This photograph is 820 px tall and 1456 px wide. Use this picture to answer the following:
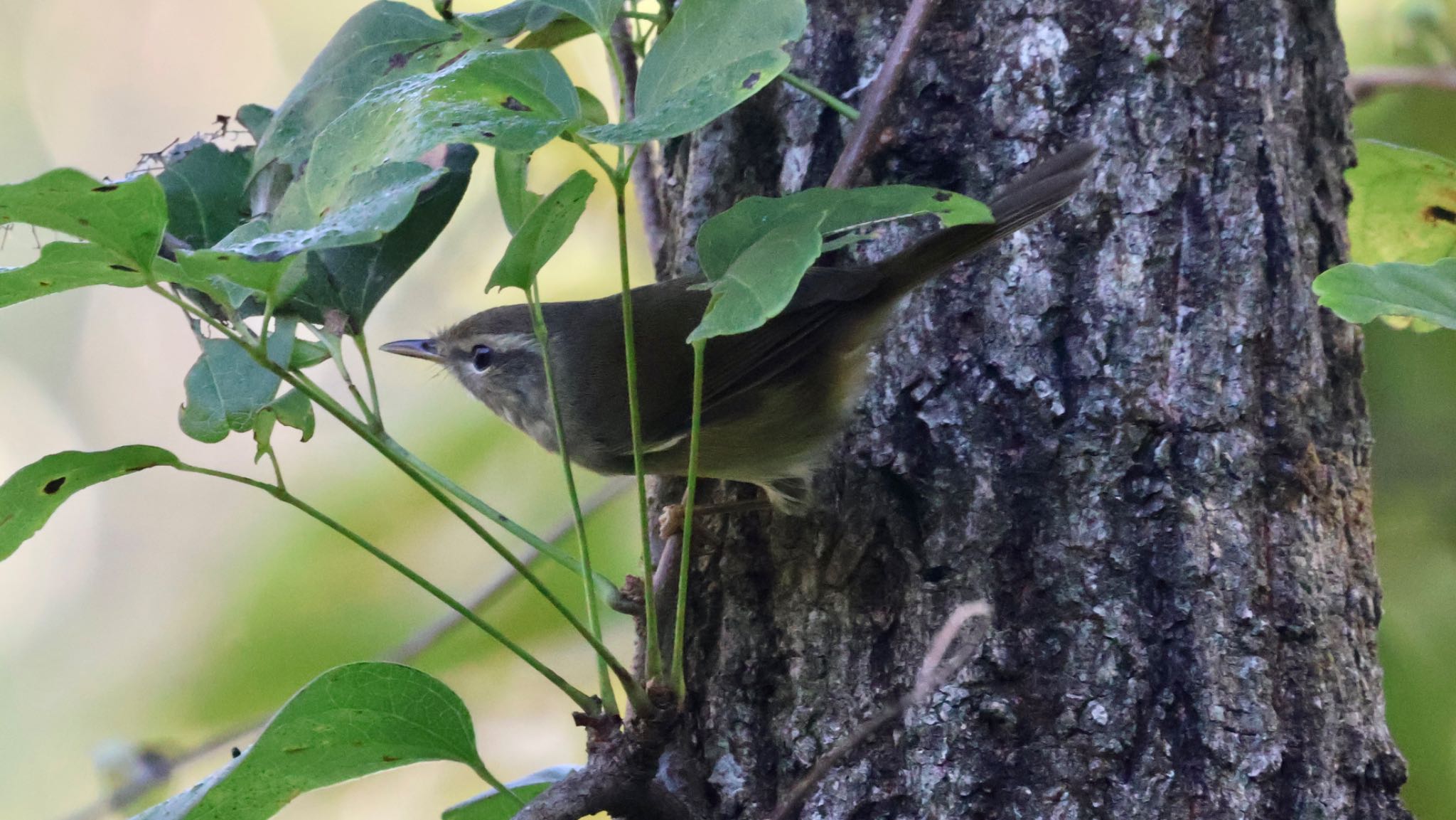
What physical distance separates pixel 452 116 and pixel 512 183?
22.5 inches

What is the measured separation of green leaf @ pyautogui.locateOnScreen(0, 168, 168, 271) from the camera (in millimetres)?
1137

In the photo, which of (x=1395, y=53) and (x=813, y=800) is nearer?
(x=813, y=800)

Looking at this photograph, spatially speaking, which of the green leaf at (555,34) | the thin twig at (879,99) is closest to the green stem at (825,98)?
the thin twig at (879,99)

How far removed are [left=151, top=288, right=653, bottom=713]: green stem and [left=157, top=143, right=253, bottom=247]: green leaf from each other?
44cm

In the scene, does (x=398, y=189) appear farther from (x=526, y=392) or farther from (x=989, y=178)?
(x=526, y=392)

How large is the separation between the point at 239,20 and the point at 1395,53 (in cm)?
409

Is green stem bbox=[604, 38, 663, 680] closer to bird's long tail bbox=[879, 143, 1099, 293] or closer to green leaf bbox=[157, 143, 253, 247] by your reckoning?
bird's long tail bbox=[879, 143, 1099, 293]

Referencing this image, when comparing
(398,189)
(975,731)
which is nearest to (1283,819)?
(975,731)

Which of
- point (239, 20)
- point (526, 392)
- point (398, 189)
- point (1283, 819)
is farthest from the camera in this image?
point (239, 20)

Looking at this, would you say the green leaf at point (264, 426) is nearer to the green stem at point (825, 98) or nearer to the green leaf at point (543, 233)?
the green leaf at point (543, 233)

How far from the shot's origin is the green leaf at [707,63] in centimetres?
117

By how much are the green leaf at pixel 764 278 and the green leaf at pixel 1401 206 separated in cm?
183

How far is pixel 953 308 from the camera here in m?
2.04

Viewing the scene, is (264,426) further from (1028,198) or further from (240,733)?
(240,733)
